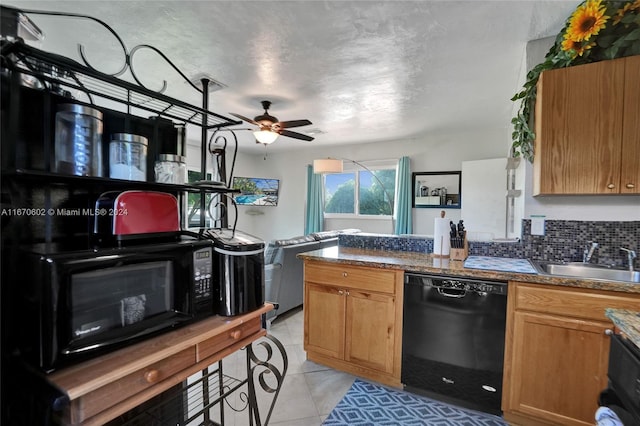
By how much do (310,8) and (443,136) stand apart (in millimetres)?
3665

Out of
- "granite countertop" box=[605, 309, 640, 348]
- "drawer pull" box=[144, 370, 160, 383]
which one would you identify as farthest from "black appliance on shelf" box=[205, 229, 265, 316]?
"granite countertop" box=[605, 309, 640, 348]

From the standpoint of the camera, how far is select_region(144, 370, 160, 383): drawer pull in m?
0.90

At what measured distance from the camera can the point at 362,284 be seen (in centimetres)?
212

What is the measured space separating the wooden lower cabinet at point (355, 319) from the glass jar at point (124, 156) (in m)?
1.53

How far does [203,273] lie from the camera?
1156mm

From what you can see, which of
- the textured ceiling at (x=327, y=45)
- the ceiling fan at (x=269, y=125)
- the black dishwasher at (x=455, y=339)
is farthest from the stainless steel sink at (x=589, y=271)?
the ceiling fan at (x=269, y=125)

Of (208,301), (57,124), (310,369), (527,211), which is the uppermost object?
(57,124)

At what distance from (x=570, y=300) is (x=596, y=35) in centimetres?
154

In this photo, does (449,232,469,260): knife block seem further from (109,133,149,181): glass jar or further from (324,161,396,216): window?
(324,161,396,216): window

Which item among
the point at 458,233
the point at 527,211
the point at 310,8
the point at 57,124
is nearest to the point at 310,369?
the point at 458,233

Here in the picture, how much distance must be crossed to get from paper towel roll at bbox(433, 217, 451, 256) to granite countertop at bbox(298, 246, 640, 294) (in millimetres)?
69

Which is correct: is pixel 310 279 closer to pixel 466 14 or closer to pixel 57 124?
pixel 57 124

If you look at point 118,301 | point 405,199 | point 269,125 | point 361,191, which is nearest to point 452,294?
point 118,301

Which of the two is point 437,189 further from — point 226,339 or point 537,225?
point 226,339
